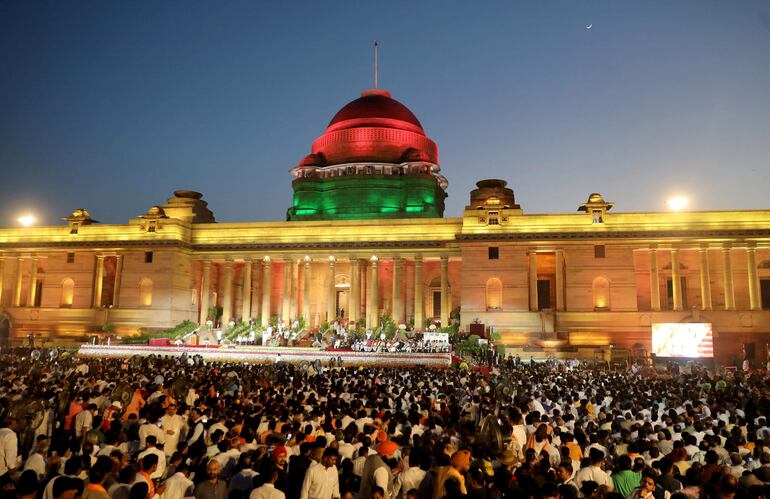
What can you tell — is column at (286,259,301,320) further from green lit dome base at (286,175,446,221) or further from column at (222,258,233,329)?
green lit dome base at (286,175,446,221)

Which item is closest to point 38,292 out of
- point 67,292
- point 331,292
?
point 67,292

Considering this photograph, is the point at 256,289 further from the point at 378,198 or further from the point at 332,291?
the point at 378,198

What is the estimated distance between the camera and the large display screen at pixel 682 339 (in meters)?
35.6

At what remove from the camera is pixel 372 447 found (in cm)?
1121

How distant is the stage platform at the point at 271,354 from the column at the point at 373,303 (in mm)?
10976

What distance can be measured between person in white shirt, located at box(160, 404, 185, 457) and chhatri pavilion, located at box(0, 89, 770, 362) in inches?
1301

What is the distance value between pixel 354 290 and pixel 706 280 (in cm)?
2814

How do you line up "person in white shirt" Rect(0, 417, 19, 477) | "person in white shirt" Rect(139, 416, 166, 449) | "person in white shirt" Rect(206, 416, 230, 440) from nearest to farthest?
"person in white shirt" Rect(0, 417, 19, 477) < "person in white shirt" Rect(139, 416, 166, 449) < "person in white shirt" Rect(206, 416, 230, 440)

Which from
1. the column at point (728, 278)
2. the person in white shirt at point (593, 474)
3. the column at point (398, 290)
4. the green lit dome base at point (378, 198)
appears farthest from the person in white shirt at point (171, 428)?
the green lit dome base at point (378, 198)

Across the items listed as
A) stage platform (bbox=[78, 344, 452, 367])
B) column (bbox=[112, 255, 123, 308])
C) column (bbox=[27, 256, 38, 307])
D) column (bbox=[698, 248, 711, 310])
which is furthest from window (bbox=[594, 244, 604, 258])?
column (bbox=[27, 256, 38, 307])

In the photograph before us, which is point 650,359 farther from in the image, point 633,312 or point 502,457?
point 502,457

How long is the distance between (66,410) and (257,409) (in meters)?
4.67

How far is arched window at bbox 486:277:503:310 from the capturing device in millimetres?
48094

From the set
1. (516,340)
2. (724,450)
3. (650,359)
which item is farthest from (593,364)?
(724,450)
